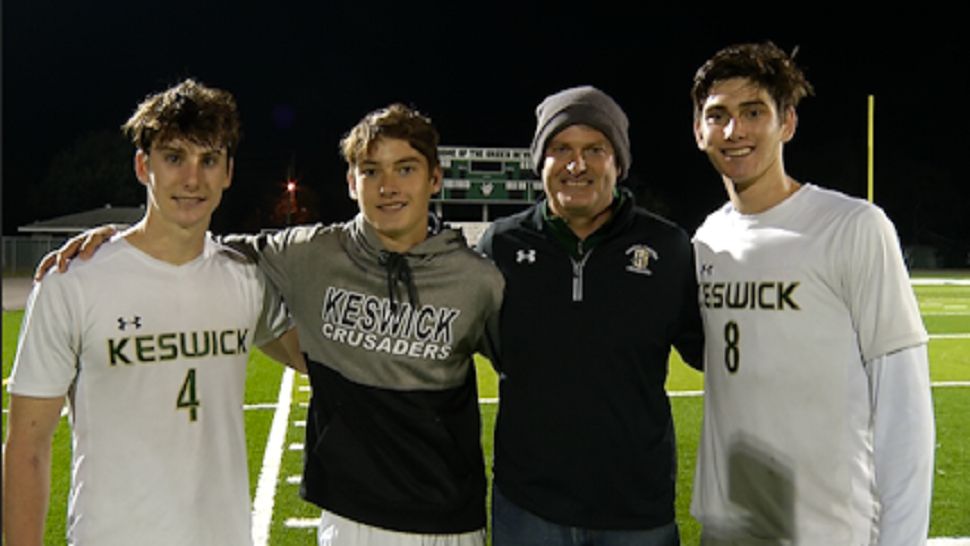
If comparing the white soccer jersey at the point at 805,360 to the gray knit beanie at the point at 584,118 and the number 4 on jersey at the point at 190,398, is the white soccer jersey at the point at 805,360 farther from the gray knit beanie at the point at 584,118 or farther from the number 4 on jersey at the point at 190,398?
the number 4 on jersey at the point at 190,398

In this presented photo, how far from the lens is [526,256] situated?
8.79 ft

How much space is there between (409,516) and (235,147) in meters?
1.20

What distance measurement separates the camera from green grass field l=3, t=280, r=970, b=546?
4410 millimetres

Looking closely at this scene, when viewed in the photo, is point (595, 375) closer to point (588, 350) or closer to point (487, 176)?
point (588, 350)

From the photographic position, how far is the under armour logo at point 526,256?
105 inches

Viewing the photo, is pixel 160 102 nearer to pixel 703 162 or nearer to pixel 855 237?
pixel 855 237

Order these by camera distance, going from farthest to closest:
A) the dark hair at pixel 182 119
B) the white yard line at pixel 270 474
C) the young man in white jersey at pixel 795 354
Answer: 1. the white yard line at pixel 270 474
2. the dark hair at pixel 182 119
3. the young man in white jersey at pixel 795 354

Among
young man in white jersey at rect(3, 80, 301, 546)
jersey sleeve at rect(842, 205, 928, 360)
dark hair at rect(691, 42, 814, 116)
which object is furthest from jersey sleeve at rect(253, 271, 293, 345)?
jersey sleeve at rect(842, 205, 928, 360)

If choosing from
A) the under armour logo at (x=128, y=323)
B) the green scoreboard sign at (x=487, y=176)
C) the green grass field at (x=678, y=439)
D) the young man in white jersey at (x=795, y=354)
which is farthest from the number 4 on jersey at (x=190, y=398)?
the green scoreboard sign at (x=487, y=176)

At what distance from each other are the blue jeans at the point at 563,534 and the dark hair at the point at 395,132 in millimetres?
1111

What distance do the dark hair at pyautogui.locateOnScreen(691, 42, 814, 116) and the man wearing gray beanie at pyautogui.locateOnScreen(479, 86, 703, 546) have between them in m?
0.33

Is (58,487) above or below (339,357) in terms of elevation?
below

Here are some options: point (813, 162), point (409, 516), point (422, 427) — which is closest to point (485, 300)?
point (422, 427)

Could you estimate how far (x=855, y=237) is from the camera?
7.36 ft
